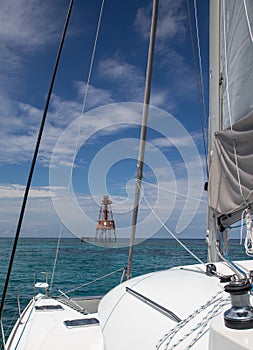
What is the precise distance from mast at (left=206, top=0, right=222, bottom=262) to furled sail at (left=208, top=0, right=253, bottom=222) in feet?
0.40

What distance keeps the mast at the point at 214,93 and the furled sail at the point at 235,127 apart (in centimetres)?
12

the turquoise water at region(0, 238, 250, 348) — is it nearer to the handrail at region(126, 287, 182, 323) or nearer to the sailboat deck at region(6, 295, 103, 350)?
the sailboat deck at region(6, 295, 103, 350)

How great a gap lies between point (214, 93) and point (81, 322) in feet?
7.62

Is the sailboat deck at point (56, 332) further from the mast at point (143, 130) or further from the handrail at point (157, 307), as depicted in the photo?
the mast at point (143, 130)

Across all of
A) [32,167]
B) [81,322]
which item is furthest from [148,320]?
[32,167]

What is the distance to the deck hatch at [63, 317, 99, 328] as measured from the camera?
220 cm

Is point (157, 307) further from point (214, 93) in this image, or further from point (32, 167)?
point (214, 93)

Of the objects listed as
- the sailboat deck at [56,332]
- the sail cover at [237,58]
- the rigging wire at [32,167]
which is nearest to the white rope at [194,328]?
the sailboat deck at [56,332]

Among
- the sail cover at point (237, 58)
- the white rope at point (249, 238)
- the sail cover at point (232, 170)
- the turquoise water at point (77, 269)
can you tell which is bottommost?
the turquoise water at point (77, 269)

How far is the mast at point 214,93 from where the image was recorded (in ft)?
10.0

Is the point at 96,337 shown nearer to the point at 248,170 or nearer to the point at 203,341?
the point at 203,341

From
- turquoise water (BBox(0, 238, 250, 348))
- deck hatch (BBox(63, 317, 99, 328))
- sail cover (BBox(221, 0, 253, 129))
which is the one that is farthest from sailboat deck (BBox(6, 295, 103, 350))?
sail cover (BBox(221, 0, 253, 129))

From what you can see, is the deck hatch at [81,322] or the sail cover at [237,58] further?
the sail cover at [237,58]

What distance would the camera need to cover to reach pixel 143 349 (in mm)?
1575
